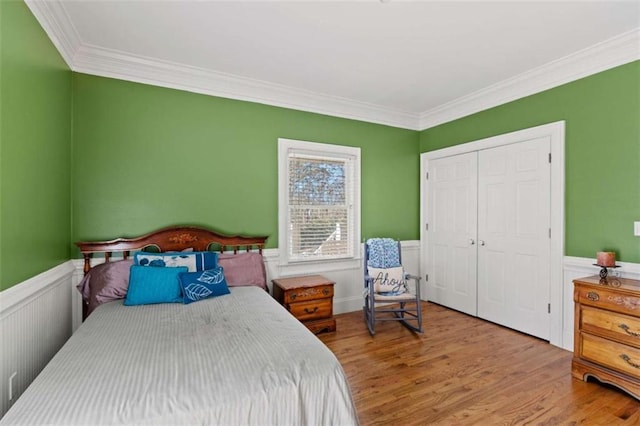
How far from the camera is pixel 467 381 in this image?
8.19ft

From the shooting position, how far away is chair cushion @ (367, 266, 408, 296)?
3775mm

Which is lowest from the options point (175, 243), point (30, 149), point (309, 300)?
point (309, 300)

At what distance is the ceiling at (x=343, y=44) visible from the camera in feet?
7.57

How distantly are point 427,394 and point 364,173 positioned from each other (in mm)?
2780

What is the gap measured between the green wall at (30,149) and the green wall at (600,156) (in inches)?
171

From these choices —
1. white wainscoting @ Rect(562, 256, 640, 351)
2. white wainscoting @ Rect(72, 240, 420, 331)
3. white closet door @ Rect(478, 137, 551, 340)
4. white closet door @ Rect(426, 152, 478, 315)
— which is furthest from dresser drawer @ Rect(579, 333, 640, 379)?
white wainscoting @ Rect(72, 240, 420, 331)

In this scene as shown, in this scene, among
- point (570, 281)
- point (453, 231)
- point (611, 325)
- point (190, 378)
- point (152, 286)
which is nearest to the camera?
point (190, 378)

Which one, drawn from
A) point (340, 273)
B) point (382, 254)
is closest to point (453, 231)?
point (382, 254)

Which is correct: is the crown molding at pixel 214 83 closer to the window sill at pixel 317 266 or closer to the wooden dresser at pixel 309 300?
the window sill at pixel 317 266

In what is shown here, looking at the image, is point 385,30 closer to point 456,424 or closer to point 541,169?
point 541,169

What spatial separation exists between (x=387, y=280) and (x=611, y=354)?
1.99 m

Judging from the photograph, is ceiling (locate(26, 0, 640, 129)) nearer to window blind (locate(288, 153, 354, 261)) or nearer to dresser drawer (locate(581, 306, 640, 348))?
window blind (locate(288, 153, 354, 261))

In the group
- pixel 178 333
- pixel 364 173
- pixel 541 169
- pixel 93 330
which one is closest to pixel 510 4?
pixel 541 169

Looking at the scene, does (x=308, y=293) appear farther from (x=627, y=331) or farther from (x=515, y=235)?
(x=627, y=331)
